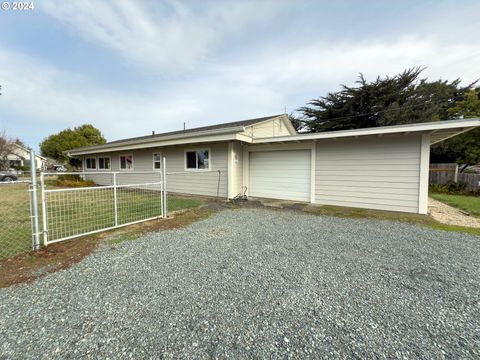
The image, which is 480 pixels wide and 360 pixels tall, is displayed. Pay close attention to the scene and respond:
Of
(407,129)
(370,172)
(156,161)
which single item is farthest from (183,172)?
(407,129)

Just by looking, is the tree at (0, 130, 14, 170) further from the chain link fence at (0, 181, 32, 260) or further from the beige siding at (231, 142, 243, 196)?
the beige siding at (231, 142, 243, 196)

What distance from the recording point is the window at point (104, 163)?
14480 millimetres

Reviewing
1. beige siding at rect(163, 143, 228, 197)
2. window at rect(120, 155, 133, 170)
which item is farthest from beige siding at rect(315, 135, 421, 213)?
window at rect(120, 155, 133, 170)

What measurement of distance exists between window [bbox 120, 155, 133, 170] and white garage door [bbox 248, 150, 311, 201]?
317 inches

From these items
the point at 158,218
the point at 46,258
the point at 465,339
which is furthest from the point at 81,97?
the point at 465,339

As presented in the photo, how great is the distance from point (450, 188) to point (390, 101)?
9.47 meters

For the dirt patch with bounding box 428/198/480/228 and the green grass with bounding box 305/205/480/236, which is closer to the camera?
the green grass with bounding box 305/205/480/236

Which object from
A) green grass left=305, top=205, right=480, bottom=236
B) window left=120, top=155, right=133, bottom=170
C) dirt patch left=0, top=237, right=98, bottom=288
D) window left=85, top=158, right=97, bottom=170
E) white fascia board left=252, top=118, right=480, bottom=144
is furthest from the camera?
window left=85, top=158, right=97, bottom=170

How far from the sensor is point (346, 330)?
1.77 metres

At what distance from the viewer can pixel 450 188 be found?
11.4m

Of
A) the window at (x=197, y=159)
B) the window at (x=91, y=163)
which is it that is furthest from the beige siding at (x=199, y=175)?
the window at (x=91, y=163)

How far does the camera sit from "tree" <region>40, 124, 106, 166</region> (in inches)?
1201

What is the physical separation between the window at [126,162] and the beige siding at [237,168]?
754 cm

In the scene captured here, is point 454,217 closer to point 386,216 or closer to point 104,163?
point 386,216
